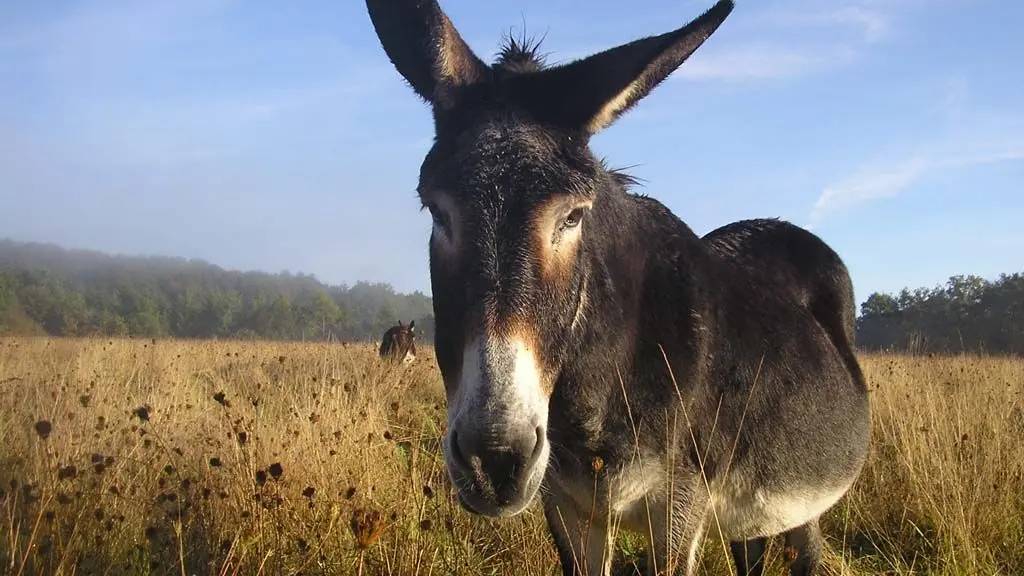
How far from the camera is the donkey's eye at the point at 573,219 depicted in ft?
7.54

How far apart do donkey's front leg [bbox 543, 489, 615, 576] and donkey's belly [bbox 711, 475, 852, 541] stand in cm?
54

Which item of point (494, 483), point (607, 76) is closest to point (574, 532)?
point (494, 483)

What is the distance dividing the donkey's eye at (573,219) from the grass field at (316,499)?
47.7 inches

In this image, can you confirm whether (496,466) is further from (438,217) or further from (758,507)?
(758,507)

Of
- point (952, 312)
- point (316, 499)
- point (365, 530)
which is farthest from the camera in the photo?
point (952, 312)

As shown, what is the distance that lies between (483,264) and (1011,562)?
4.72m

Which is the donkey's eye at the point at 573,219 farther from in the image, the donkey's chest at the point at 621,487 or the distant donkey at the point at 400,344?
the distant donkey at the point at 400,344

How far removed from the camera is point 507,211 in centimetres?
211

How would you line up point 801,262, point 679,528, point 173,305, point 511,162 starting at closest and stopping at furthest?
point 511,162 → point 679,528 → point 801,262 → point 173,305

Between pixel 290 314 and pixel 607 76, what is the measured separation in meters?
70.1

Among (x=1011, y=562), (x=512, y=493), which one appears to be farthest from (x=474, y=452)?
(x=1011, y=562)

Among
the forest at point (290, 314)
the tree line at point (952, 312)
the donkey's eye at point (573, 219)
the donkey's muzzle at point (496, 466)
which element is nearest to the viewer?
the donkey's muzzle at point (496, 466)

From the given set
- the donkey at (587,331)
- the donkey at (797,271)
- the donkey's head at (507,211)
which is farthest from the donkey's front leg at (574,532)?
the donkey at (797,271)

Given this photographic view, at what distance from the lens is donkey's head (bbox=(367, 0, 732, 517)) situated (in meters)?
1.85
